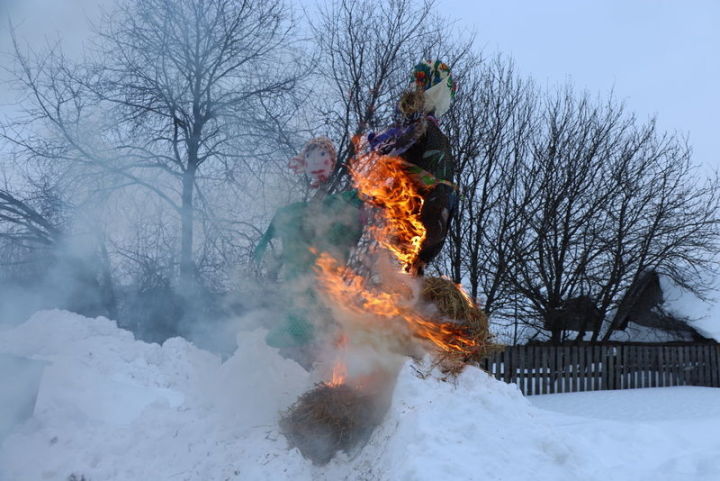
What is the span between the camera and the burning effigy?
3.86 meters

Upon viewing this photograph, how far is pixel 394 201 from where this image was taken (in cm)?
398

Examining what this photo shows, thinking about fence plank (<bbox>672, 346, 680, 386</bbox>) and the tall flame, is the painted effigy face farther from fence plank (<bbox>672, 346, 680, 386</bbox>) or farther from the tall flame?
fence plank (<bbox>672, 346, 680, 386</bbox>)

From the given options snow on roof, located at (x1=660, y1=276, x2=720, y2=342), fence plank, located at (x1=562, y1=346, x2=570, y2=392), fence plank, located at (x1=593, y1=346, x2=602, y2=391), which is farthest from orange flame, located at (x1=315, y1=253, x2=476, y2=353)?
snow on roof, located at (x1=660, y1=276, x2=720, y2=342)

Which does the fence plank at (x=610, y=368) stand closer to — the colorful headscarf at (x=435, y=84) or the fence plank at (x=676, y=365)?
the fence plank at (x=676, y=365)

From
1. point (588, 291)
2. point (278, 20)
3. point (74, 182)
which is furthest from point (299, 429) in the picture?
point (588, 291)

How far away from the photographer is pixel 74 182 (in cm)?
905

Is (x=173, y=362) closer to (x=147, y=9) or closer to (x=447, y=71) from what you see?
(x=147, y=9)

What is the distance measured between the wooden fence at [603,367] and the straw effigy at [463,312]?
8.13 meters

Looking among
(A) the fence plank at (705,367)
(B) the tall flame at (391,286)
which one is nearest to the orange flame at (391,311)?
(B) the tall flame at (391,286)

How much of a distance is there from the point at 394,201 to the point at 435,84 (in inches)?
40.6

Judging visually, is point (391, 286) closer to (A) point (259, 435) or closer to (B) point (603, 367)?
(A) point (259, 435)

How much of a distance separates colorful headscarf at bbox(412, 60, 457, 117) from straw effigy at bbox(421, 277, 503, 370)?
1290 millimetres

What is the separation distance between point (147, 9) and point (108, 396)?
225 inches

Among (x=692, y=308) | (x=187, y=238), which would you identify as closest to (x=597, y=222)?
(x=692, y=308)
